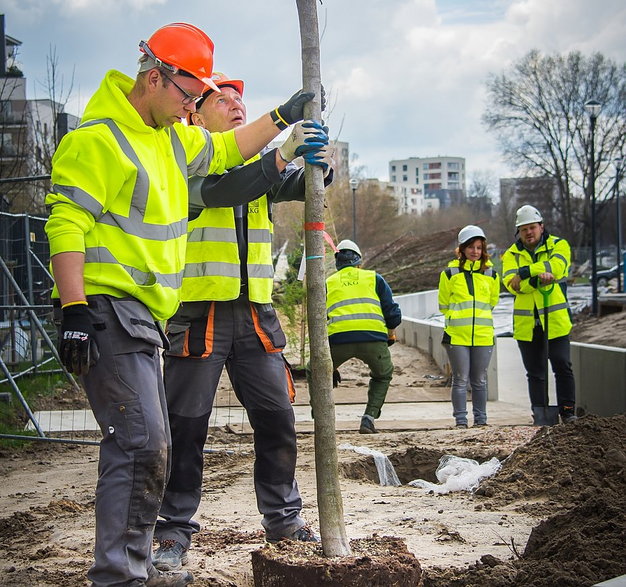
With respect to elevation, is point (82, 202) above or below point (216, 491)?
above

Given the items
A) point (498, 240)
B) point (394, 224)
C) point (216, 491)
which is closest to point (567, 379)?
point (216, 491)

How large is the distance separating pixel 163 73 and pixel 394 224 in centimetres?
5649

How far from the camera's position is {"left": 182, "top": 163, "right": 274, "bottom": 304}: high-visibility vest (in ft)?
15.1

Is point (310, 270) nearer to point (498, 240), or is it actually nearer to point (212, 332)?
point (212, 332)

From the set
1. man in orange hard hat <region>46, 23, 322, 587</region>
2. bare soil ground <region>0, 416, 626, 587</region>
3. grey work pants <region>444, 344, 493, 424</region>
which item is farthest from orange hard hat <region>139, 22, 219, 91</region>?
grey work pants <region>444, 344, 493, 424</region>

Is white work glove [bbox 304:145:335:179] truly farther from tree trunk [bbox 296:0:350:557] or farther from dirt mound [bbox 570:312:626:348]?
dirt mound [bbox 570:312:626:348]

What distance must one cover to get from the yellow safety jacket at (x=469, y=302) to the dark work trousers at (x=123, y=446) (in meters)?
6.46

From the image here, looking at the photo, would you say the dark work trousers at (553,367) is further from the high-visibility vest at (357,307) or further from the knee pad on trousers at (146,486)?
the knee pad on trousers at (146,486)

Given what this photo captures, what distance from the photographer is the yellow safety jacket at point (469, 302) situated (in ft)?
32.3

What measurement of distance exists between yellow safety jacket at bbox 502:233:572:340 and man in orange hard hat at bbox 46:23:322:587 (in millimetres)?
5835

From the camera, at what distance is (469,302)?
9.86 meters

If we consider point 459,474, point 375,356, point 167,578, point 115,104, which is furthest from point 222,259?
point 375,356

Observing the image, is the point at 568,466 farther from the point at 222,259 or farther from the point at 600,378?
the point at 600,378

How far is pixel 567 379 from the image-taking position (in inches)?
362
